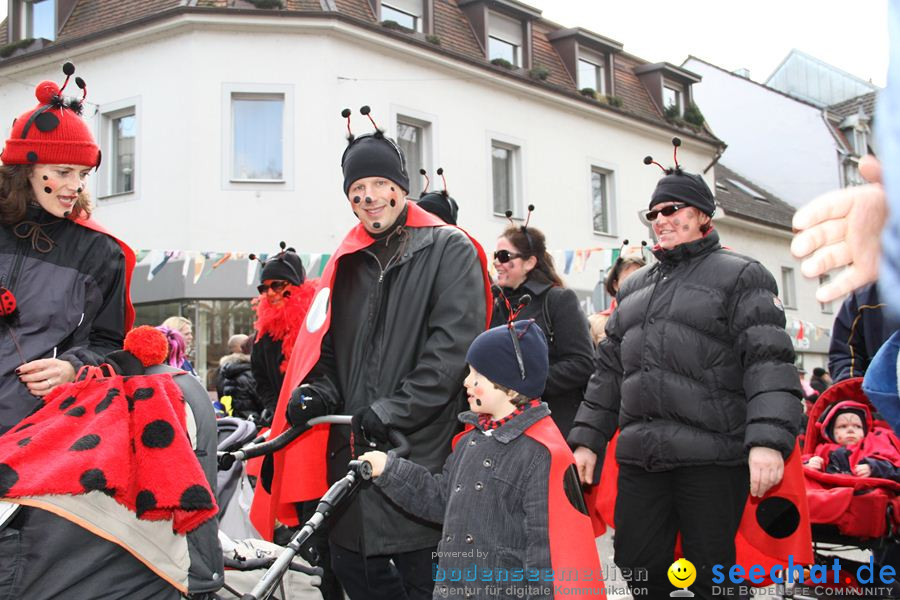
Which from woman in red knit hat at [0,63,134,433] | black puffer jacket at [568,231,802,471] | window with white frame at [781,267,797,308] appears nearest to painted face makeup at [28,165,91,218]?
woman in red knit hat at [0,63,134,433]

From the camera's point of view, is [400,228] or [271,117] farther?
[271,117]

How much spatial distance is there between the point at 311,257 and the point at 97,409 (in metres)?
11.7

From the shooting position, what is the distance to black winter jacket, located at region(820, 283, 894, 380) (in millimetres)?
5234

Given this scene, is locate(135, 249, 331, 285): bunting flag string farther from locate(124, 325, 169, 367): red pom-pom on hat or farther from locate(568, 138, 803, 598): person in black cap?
locate(124, 325, 169, 367): red pom-pom on hat

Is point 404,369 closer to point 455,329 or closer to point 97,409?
point 455,329

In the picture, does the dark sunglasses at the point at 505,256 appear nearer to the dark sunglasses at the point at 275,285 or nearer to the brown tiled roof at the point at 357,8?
the dark sunglasses at the point at 275,285

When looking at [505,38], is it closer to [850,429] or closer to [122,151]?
[122,151]

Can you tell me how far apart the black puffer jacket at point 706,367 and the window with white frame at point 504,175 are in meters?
16.0

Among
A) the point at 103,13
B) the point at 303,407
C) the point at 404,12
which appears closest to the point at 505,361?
the point at 303,407

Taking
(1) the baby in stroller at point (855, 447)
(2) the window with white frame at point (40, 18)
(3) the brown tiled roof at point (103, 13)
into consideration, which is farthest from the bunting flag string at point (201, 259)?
(1) the baby in stroller at point (855, 447)

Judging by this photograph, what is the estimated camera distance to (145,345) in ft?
10.8

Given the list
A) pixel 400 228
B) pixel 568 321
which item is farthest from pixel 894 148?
pixel 568 321

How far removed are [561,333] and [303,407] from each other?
2.18m

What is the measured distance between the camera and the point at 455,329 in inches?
139
